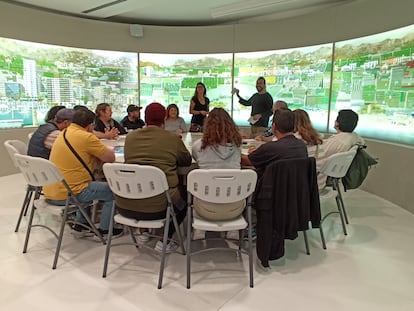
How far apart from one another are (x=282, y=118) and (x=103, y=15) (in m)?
4.62

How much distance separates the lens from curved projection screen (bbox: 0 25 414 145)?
422 cm

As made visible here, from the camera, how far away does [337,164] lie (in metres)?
2.87

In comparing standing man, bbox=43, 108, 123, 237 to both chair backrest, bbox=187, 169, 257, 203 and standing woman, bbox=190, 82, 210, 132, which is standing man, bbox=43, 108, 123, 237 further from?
standing woman, bbox=190, 82, 210, 132

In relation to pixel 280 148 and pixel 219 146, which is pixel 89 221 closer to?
pixel 219 146

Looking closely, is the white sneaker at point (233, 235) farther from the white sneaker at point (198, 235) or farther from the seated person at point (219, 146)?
the seated person at point (219, 146)

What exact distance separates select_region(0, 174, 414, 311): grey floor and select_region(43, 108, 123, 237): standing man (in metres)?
0.50

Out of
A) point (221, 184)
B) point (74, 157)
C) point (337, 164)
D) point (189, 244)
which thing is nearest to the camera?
point (221, 184)

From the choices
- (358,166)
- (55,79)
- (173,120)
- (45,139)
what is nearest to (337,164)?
(358,166)

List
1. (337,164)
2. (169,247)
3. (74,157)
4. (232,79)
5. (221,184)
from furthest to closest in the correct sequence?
1. (232,79)
2. (337,164)
3. (169,247)
4. (74,157)
5. (221,184)

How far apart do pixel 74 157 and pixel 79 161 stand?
0.05m

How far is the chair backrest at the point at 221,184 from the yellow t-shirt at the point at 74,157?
0.92 metres

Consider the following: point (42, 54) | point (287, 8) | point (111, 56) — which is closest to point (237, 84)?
point (287, 8)

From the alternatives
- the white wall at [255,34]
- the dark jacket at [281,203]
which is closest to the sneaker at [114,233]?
the dark jacket at [281,203]

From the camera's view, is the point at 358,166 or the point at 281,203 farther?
the point at 358,166
